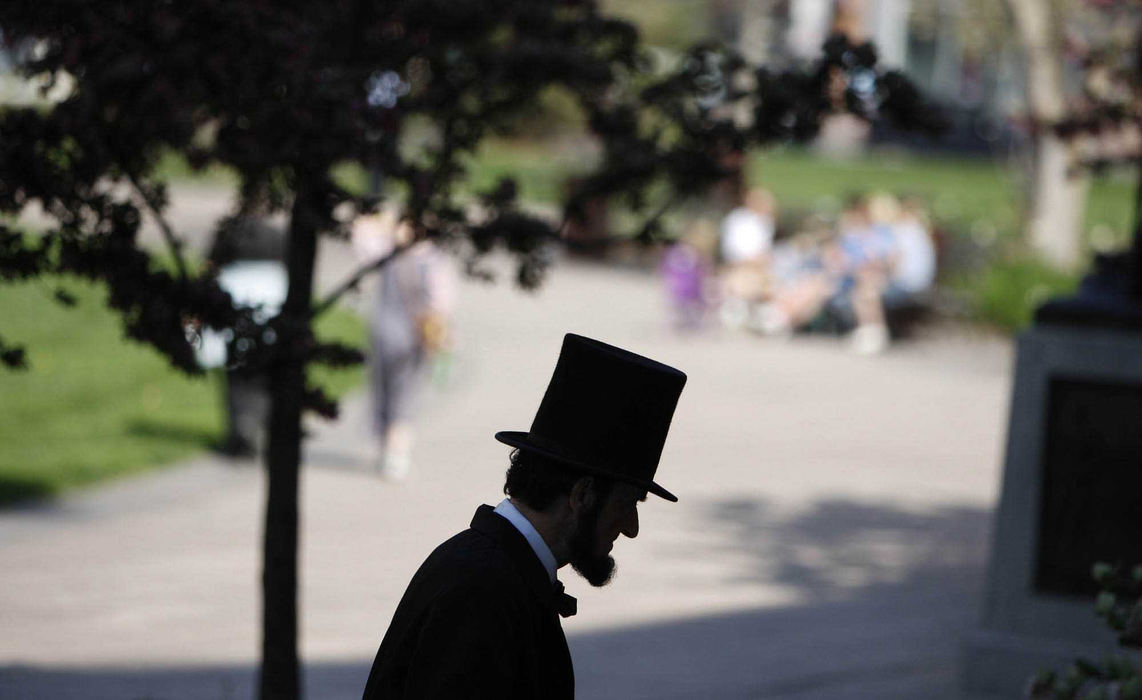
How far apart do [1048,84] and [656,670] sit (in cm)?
1488

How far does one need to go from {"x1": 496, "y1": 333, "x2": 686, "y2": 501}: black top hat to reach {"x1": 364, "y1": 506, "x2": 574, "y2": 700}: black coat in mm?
188

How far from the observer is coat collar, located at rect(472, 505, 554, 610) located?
9.22 ft

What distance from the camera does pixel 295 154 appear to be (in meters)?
5.02

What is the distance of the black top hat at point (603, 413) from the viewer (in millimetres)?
2814

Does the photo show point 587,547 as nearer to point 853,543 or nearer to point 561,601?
point 561,601

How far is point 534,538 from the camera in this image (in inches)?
112

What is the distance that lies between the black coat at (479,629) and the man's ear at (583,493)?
0.41ft

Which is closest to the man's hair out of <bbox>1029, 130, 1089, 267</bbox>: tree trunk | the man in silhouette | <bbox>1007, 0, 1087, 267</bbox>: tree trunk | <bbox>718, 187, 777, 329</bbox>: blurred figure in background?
the man in silhouette

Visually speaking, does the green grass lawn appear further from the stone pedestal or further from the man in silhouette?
the man in silhouette

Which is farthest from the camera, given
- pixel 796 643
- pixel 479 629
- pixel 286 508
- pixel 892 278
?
pixel 892 278

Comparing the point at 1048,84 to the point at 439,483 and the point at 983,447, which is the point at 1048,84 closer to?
the point at 983,447

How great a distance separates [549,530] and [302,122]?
2.46 m

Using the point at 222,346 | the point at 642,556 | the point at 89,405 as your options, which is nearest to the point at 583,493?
the point at 222,346

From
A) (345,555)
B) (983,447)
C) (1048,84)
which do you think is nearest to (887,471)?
(983,447)
